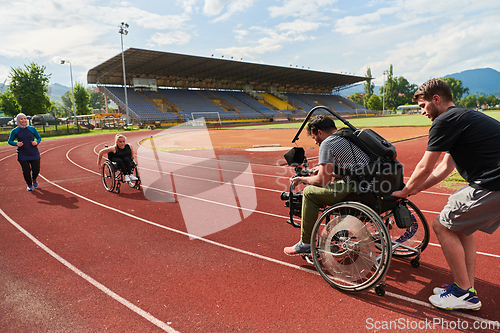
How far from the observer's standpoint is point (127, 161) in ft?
23.7

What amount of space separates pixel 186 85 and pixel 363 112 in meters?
46.0

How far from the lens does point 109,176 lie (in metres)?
7.30

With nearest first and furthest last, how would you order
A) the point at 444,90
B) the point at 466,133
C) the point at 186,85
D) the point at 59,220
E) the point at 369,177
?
the point at 466,133
the point at 444,90
the point at 369,177
the point at 59,220
the point at 186,85

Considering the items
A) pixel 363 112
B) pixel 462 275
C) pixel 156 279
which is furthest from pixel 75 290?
pixel 363 112

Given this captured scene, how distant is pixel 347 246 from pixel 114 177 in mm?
6089

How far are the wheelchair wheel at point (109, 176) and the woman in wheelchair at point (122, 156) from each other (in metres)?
0.18

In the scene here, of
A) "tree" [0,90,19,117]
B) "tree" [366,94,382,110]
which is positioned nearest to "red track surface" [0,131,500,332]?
"tree" [0,90,19,117]

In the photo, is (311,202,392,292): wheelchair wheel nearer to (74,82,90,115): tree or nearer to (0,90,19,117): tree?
(0,90,19,117): tree

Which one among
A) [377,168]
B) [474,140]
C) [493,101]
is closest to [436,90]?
[474,140]

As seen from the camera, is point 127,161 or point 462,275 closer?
point 462,275

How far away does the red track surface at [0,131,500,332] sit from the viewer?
250 centimetres

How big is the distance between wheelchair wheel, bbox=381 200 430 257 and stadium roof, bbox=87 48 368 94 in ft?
137

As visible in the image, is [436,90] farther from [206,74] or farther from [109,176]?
[206,74]

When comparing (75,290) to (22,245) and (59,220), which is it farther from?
(59,220)
